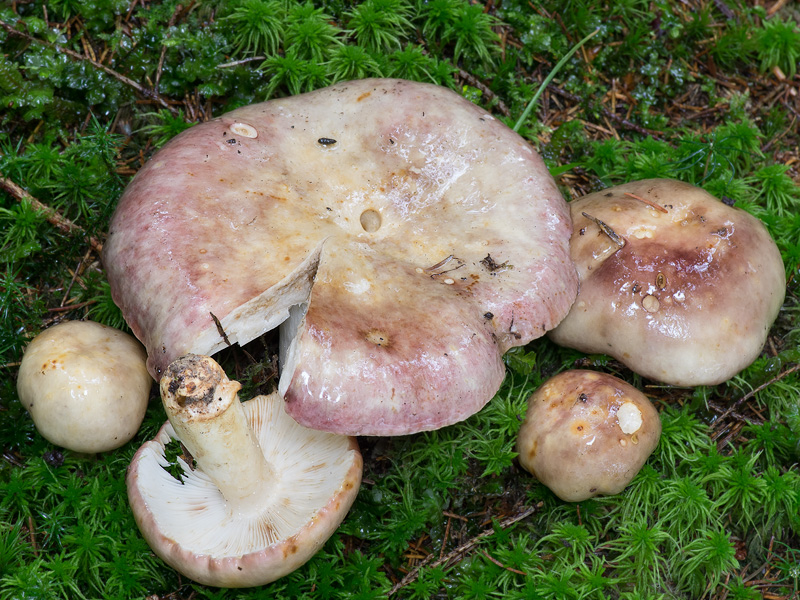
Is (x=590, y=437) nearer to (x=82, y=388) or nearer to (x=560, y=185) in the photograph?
(x=560, y=185)

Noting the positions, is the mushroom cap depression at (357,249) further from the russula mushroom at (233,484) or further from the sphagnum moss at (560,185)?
the sphagnum moss at (560,185)

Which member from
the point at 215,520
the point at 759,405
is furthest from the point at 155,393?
the point at 759,405

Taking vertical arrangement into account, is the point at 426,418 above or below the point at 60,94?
below

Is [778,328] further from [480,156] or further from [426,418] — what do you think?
[426,418]

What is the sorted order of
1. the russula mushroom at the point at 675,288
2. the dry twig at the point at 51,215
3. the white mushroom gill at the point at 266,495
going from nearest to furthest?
the white mushroom gill at the point at 266,495 < the russula mushroom at the point at 675,288 < the dry twig at the point at 51,215

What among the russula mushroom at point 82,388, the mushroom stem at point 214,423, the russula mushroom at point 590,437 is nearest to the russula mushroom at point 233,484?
the mushroom stem at point 214,423

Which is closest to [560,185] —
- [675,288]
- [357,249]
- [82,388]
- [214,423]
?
[675,288]
